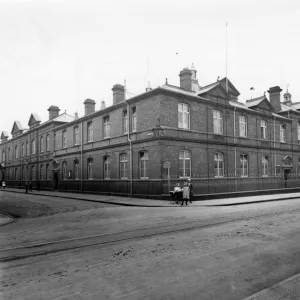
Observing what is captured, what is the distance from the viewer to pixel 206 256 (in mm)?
6941

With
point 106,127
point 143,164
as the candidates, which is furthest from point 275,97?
point 143,164

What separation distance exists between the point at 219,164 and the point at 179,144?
5.44m

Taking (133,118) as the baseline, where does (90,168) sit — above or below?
below

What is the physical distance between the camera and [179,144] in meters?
24.2

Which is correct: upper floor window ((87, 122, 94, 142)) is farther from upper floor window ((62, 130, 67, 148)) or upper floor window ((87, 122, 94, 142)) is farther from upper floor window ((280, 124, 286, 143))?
upper floor window ((280, 124, 286, 143))

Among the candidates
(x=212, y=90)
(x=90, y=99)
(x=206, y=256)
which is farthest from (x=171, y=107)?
(x=206, y=256)

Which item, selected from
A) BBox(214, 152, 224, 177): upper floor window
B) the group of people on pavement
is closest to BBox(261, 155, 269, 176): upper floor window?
BBox(214, 152, 224, 177): upper floor window

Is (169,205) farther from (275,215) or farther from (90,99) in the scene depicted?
(90,99)

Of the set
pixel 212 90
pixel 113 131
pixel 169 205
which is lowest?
pixel 169 205

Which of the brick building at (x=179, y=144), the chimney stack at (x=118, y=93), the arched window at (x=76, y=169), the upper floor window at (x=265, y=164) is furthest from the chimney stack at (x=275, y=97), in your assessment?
the arched window at (x=76, y=169)

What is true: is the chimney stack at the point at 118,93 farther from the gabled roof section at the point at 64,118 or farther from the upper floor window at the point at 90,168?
the gabled roof section at the point at 64,118

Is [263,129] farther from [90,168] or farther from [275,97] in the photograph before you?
[90,168]

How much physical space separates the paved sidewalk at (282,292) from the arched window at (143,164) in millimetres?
19501

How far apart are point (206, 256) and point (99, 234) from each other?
4275 mm
